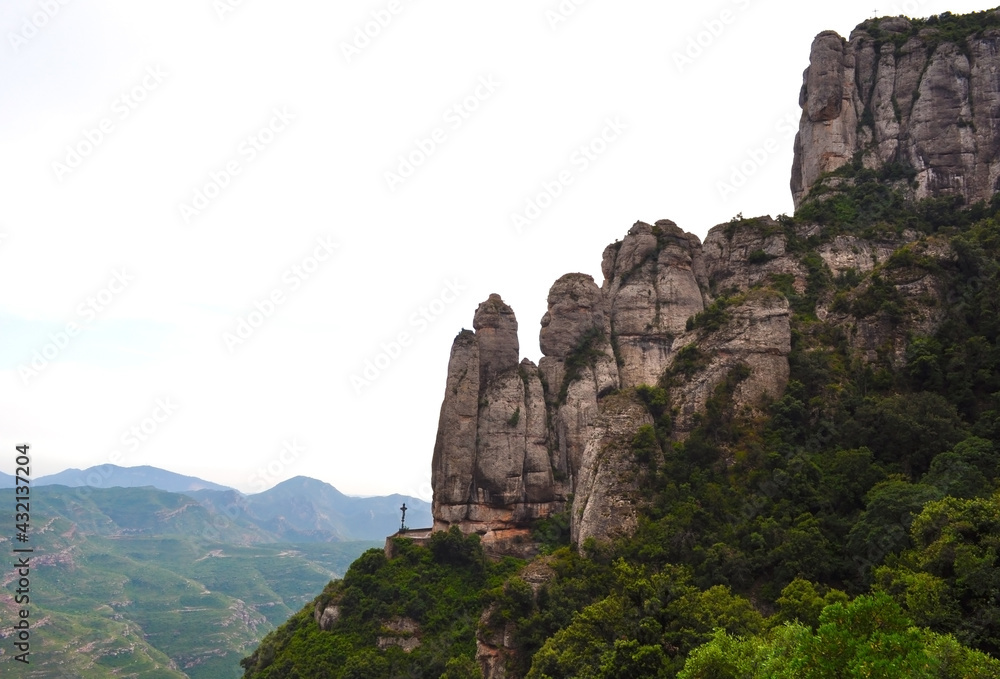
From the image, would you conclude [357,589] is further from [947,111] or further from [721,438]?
[947,111]

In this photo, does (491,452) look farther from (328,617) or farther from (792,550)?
(792,550)

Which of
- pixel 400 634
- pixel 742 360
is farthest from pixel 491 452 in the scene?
pixel 742 360

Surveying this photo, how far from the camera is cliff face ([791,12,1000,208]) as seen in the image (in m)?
55.2

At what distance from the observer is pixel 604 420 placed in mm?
42781

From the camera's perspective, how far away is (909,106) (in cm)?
5953

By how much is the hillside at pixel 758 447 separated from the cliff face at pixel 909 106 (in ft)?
0.63

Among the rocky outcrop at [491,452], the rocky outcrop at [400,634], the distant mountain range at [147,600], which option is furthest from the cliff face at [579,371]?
the distant mountain range at [147,600]

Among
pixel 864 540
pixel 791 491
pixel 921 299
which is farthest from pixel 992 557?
pixel 921 299

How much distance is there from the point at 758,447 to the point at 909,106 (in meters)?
39.5

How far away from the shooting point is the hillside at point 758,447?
2430cm

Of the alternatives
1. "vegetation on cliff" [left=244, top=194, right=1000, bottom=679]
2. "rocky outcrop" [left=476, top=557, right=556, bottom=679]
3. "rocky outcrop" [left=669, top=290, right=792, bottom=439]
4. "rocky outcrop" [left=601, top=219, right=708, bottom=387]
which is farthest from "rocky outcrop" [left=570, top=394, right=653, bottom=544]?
"rocky outcrop" [left=601, top=219, right=708, bottom=387]

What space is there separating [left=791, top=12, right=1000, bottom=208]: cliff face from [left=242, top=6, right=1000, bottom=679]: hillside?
0.19 m

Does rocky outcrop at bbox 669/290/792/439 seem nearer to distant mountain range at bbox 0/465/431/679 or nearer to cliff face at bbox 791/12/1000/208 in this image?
cliff face at bbox 791/12/1000/208

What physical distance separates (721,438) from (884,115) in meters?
38.3
